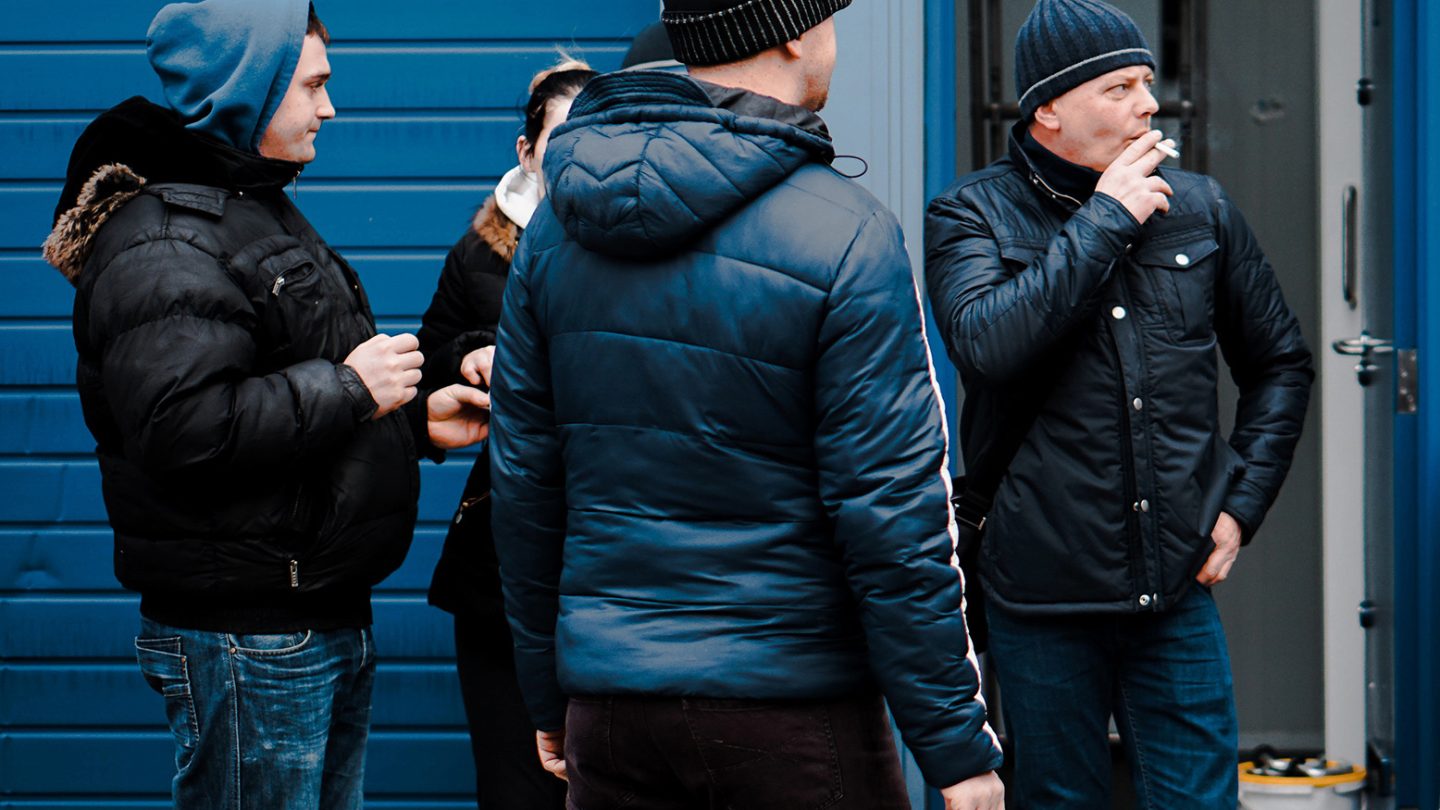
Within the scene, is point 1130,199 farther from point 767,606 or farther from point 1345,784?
point 1345,784

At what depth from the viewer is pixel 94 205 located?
3004 millimetres

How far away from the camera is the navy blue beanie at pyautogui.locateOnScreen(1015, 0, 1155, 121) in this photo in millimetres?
3297

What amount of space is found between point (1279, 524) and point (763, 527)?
11.1ft

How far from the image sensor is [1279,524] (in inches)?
207

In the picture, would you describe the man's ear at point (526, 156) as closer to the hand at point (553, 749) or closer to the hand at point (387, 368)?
the hand at point (387, 368)

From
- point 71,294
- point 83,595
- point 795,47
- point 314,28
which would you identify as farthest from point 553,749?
point 71,294

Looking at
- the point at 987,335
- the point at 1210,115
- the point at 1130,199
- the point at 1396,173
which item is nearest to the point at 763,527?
the point at 987,335

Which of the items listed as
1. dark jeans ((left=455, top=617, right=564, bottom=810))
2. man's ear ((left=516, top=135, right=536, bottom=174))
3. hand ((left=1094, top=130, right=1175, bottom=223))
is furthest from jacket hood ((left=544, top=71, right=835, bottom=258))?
dark jeans ((left=455, top=617, right=564, bottom=810))

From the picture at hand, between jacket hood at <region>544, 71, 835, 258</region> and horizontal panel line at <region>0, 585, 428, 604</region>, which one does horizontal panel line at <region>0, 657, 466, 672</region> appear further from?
jacket hood at <region>544, 71, 835, 258</region>

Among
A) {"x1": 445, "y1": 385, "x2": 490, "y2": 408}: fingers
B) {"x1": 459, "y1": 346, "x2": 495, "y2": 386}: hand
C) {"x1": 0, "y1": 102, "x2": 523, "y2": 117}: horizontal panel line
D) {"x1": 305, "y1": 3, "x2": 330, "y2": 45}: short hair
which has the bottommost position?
{"x1": 445, "y1": 385, "x2": 490, "y2": 408}: fingers

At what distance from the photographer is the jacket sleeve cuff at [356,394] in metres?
2.99

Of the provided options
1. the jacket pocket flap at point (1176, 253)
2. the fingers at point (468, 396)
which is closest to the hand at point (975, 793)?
the jacket pocket flap at point (1176, 253)

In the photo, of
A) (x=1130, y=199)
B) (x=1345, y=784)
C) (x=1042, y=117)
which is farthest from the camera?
(x=1345, y=784)

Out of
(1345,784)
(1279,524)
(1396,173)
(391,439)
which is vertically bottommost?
(1345,784)
